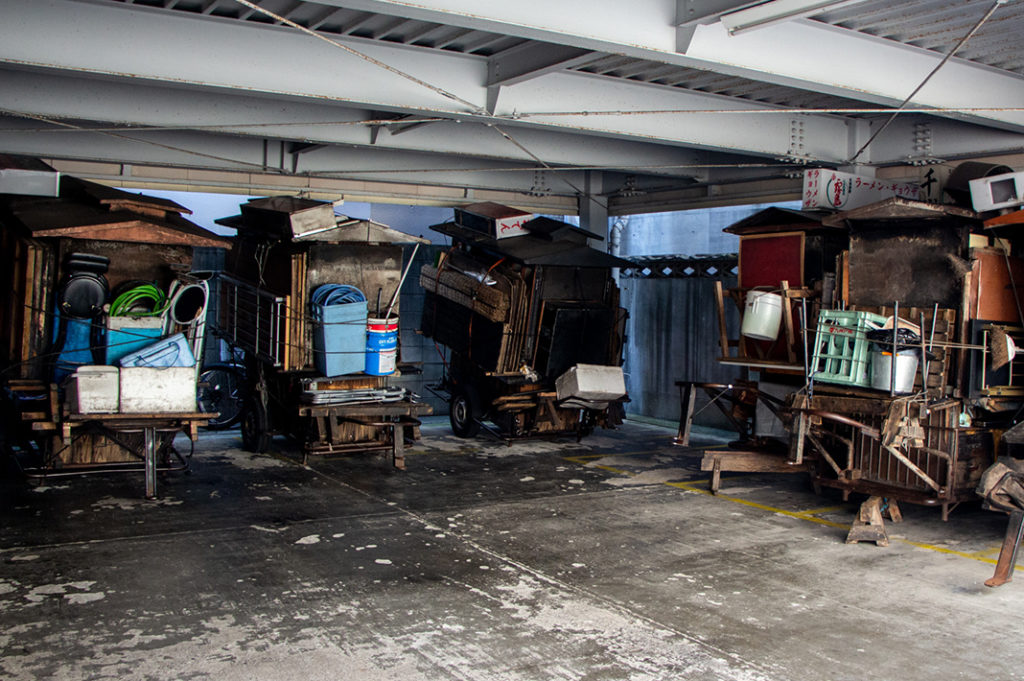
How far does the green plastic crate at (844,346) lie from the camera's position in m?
8.21

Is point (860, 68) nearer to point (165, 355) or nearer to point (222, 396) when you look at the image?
point (165, 355)

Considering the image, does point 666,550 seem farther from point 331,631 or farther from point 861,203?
point 861,203

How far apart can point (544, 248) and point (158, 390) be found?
18.1 feet

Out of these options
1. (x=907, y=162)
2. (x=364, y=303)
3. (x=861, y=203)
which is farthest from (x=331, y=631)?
(x=907, y=162)

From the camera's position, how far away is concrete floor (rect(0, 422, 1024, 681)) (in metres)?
5.15

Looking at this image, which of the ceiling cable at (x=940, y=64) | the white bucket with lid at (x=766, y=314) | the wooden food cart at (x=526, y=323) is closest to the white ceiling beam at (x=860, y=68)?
the ceiling cable at (x=940, y=64)

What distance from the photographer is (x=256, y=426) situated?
11.2 meters

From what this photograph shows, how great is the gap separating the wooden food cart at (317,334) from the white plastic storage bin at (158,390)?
4.70ft

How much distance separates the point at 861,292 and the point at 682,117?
9.32 feet

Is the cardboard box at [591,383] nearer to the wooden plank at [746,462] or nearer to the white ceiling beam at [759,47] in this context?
the wooden plank at [746,462]

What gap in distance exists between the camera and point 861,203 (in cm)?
1052

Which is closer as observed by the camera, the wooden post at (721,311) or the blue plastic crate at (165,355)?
the blue plastic crate at (165,355)

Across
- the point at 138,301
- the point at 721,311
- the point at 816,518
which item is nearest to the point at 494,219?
the point at 721,311

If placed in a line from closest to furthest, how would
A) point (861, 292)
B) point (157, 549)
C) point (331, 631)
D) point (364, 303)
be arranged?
point (331, 631)
point (157, 549)
point (861, 292)
point (364, 303)
